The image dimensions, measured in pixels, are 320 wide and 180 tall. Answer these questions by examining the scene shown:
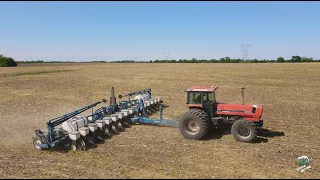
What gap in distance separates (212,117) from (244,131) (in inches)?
54.8

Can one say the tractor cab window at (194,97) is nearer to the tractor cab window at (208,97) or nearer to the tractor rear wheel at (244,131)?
the tractor cab window at (208,97)

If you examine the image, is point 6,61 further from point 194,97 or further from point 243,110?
point 243,110

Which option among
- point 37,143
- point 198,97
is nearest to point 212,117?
point 198,97

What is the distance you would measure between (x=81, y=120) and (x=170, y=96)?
13074 mm

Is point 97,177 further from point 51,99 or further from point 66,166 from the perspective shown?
point 51,99

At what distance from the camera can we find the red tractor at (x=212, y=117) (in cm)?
1049

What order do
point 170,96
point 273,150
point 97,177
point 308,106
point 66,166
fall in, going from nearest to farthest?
point 97,177, point 66,166, point 273,150, point 308,106, point 170,96

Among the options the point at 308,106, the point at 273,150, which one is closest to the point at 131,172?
the point at 273,150

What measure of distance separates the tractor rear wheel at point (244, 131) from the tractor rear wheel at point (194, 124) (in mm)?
1087

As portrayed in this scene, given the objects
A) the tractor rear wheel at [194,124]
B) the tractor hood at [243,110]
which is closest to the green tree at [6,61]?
the tractor rear wheel at [194,124]

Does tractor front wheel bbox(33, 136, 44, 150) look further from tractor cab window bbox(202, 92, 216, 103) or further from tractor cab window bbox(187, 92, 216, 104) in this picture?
tractor cab window bbox(202, 92, 216, 103)

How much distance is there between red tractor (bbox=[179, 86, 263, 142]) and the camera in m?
10.5

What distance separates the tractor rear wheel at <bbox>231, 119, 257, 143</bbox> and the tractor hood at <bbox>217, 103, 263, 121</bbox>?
0.60 metres

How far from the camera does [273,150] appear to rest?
9664 millimetres
